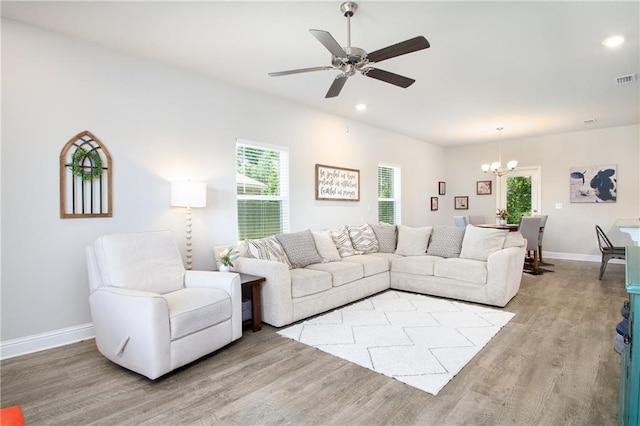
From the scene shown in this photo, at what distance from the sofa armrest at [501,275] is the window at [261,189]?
2664 mm

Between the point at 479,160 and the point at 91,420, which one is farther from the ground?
the point at 479,160

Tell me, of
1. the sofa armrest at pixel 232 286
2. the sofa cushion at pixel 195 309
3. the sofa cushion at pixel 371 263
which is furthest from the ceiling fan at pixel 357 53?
the sofa cushion at pixel 371 263

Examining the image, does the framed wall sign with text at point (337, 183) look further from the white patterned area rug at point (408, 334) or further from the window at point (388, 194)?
the white patterned area rug at point (408, 334)

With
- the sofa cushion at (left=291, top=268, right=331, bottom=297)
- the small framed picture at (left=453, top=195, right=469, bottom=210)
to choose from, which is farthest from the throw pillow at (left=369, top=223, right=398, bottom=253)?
the small framed picture at (left=453, top=195, right=469, bottom=210)

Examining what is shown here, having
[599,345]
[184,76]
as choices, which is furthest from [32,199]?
[599,345]

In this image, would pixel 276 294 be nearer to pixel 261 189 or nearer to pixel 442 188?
pixel 261 189

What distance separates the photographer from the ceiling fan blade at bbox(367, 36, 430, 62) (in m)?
2.23

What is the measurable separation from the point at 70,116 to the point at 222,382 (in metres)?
2.64

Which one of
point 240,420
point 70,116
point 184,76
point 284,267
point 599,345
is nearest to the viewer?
point 240,420

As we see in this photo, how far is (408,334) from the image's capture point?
3.11 m

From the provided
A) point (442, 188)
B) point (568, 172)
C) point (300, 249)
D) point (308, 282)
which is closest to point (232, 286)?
point (308, 282)

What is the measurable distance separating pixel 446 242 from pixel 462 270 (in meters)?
0.64

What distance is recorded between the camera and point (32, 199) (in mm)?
2842

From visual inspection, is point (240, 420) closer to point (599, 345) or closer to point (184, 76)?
point (599, 345)
